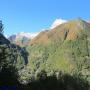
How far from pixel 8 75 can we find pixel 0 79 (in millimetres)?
3348

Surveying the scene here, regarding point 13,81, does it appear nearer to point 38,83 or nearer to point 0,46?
point 0,46

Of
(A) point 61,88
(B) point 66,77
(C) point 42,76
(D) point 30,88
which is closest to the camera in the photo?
(D) point 30,88

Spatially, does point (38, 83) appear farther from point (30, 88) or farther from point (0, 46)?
point (0, 46)

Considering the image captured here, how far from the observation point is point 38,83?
7450 cm

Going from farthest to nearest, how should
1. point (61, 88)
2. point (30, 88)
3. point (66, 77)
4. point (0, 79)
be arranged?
1. point (66, 77)
2. point (61, 88)
3. point (30, 88)
4. point (0, 79)

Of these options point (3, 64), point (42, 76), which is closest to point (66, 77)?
point (42, 76)

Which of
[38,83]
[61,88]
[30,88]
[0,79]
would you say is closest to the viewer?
[0,79]

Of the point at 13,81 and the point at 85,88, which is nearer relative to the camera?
the point at 13,81

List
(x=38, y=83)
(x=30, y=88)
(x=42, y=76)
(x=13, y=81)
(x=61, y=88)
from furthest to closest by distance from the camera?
(x=42, y=76), (x=61, y=88), (x=38, y=83), (x=30, y=88), (x=13, y=81)

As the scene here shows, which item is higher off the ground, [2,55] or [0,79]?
[2,55]

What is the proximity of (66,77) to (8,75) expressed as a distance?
4379 centimetres

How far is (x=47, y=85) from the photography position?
251 feet

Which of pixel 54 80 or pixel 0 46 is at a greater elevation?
pixel 0 46

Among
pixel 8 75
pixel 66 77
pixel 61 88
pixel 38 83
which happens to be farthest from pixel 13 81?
pixel 66 77
